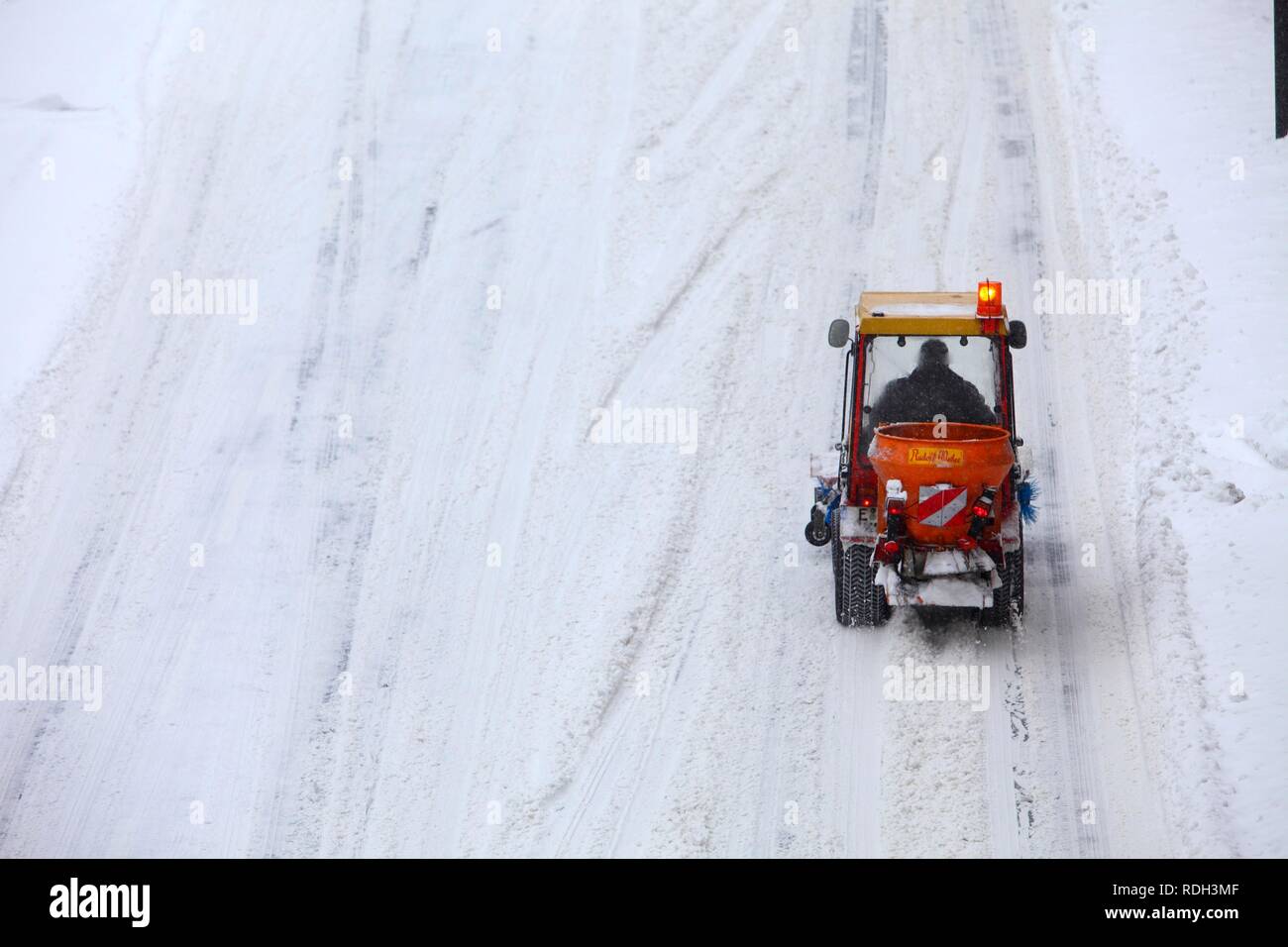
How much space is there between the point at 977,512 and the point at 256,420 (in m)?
6.18

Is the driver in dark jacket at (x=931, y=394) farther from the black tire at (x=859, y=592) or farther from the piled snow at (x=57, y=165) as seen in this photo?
the piled snow at (x=57, y=165)

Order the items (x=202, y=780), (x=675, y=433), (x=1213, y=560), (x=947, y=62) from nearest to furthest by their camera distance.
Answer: (x=202, y=780), (x=1213, y=560), (x=675, y=433), (x=947, y=62)

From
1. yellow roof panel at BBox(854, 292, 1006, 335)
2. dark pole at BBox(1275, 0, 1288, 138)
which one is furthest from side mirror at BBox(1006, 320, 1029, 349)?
dark pole at BBox(1275, 0, 1288, 138)

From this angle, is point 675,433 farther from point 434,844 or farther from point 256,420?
point 434,844

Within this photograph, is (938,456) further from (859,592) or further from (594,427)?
(594,427)

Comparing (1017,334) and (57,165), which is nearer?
(1017,334)

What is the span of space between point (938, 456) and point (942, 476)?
128mm

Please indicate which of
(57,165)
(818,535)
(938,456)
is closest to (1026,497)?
(938,456)

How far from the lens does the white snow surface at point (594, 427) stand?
813 cm

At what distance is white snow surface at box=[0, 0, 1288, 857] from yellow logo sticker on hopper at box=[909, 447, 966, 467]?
3.95 ft

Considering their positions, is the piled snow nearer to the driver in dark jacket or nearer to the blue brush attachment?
the driver in dark jacket

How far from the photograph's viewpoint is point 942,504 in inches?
345
